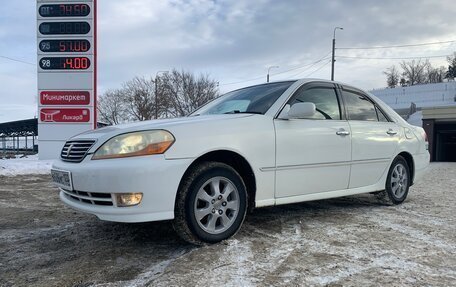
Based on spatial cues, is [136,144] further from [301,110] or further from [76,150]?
[301,110]

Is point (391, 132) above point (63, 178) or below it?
above

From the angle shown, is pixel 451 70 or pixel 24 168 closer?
pixel 24 168

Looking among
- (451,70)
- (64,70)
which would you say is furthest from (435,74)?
(64,70)

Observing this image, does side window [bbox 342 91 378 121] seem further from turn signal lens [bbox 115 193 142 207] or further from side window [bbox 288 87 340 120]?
turn signal lens [bbox 115 193 142 207]

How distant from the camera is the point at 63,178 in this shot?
12.3 feet

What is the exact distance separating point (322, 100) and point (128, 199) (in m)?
2.69

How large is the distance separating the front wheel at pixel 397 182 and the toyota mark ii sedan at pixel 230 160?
28cm

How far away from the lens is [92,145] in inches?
140

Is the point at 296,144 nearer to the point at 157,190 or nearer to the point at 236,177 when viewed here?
the point at 236,177

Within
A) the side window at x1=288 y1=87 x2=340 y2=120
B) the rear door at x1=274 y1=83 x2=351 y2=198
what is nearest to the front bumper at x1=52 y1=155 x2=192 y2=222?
the rear door at x1=274 y1=83 x2=351 y2=198

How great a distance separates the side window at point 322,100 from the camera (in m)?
4.63

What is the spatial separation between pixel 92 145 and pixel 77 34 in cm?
1261

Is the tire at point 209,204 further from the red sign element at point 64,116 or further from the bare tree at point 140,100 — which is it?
the bare tree at point 140,100

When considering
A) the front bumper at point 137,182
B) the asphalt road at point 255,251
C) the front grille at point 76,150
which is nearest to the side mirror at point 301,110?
the asphalt road at point 255,251
